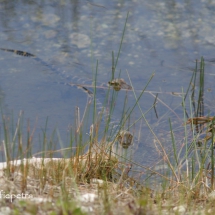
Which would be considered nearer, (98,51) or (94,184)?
(94,184)

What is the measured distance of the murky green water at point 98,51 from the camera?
349cm

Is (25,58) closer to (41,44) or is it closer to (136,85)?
(41,44)

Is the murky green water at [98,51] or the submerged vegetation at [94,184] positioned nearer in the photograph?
the submerged vegetation at [94,184]

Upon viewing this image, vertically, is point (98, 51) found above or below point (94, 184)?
above

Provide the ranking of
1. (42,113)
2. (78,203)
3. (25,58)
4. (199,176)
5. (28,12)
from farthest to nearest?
(28,12), (25,58), (42,113), (199,176), (78,203)

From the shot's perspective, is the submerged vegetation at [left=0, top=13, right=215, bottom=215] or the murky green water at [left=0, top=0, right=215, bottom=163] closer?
the submerged vegetation at [left=0, top=13, right=215, bottom=215]

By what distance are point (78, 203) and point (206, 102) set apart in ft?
6.11

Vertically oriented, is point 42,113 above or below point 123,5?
below

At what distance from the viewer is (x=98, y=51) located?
161 inches

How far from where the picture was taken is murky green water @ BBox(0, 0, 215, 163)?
349cm

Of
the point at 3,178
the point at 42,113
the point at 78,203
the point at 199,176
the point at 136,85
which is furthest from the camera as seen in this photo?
the point at 136,85

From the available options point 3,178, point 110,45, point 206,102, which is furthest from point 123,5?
point 3,178

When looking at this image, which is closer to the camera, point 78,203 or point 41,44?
point 78,203

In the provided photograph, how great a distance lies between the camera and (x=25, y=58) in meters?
4.00
